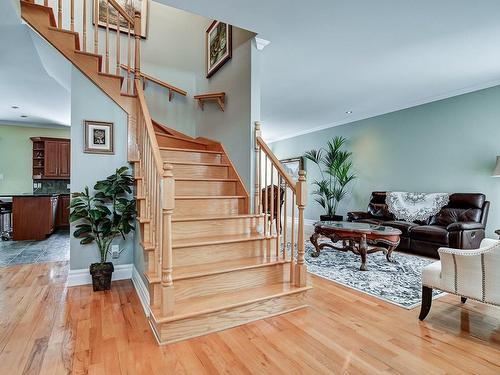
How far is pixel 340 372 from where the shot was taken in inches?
61.7

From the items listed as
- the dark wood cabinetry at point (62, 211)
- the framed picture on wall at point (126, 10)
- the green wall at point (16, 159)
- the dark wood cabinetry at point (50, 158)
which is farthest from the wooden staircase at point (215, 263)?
the green wall at point (16, 159)

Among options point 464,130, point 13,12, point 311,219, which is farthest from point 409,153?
point 13,12

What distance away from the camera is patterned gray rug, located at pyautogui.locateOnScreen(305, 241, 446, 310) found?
2.67m

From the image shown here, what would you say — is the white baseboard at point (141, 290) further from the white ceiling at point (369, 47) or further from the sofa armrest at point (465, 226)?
the sofa armrest at point (465, 226)

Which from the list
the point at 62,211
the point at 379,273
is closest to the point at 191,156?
the point at 379,273

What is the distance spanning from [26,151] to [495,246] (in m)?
8.38

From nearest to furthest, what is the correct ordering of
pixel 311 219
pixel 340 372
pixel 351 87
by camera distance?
A: pixel 340 372 → pixel 351 87 → pixel 311 219

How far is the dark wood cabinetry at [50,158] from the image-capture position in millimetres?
6504

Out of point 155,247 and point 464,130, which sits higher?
point 464,130

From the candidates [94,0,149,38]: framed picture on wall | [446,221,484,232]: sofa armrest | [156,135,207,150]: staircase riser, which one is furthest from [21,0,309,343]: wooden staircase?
[446,221,484,232]: sofa armrest

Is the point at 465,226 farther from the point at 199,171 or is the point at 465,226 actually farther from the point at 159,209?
the point at 159,209

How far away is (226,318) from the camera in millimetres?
2037

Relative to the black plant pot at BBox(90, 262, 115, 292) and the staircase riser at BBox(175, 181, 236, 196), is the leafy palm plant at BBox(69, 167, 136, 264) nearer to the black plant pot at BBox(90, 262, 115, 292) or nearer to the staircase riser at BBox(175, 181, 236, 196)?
the black plant pot at BBox(90, 262, 115, 292)

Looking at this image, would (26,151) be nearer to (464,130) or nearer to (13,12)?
(13,12)
